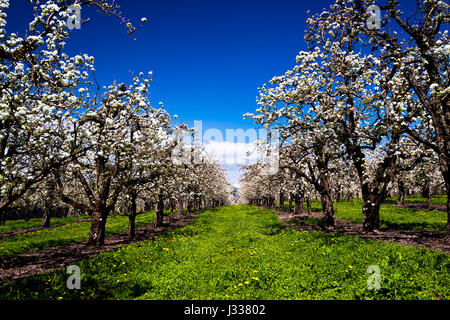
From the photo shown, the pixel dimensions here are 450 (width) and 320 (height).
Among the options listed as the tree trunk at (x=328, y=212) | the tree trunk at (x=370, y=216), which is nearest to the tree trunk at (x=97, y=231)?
the tree trunk at (x=328, y=212)

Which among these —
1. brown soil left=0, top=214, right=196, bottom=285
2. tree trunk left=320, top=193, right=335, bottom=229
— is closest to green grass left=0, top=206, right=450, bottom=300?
brown soil left=0, top=214, right=196, bottom=285

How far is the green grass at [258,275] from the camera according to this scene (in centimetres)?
743

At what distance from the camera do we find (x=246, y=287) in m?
8.27

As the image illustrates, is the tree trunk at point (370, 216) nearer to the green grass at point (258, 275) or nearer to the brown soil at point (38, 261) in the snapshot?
the green grass at point (258, 275)

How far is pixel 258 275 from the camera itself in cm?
921

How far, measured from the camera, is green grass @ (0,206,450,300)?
743 centimetres

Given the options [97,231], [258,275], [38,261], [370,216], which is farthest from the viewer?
[97,231]

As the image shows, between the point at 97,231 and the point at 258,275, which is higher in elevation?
the point at 97,231

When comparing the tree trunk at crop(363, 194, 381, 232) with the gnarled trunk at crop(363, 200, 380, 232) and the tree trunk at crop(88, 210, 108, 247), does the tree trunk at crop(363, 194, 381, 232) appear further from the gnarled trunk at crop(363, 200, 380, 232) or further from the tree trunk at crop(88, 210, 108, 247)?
the tree trunk at crop(88, 210, 108, 247)

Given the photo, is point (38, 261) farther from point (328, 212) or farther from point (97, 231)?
point (328, 212)

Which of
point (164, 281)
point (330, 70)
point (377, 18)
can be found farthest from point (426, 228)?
point (164, 281)

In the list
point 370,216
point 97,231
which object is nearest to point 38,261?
point 97,231

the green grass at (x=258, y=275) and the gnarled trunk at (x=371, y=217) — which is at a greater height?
the gnarled trunk at (x=371, y=217)
